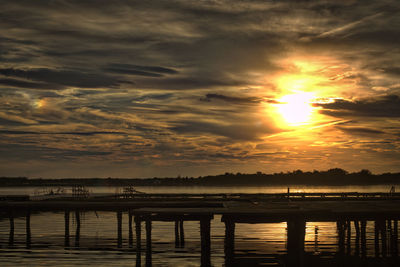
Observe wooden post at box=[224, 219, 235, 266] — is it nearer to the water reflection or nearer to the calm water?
the water reflection

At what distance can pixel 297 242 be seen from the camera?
3064cm

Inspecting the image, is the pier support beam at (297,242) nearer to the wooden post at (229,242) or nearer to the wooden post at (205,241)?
the wooden post at (229,242)

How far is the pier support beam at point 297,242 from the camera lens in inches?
1191

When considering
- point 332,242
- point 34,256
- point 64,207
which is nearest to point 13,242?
point 64,207

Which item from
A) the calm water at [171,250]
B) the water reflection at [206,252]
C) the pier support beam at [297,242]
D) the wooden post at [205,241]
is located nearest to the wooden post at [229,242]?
the water reflection at [206,252]

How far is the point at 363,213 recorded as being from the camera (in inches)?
1319

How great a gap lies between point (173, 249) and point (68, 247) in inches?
323

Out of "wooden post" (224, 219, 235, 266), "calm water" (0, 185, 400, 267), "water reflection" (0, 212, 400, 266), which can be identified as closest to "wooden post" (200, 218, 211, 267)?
"water reflection" (0, 212, 400, 266)

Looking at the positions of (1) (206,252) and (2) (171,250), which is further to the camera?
(2) (171,250)

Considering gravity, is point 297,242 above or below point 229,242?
above

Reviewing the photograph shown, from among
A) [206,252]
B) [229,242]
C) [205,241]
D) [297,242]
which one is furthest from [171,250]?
[297,242]

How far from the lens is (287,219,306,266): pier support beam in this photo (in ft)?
99.3

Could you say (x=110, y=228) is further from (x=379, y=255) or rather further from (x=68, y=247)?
(x=379, y=255)

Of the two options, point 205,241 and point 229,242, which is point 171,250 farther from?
point 205,241
